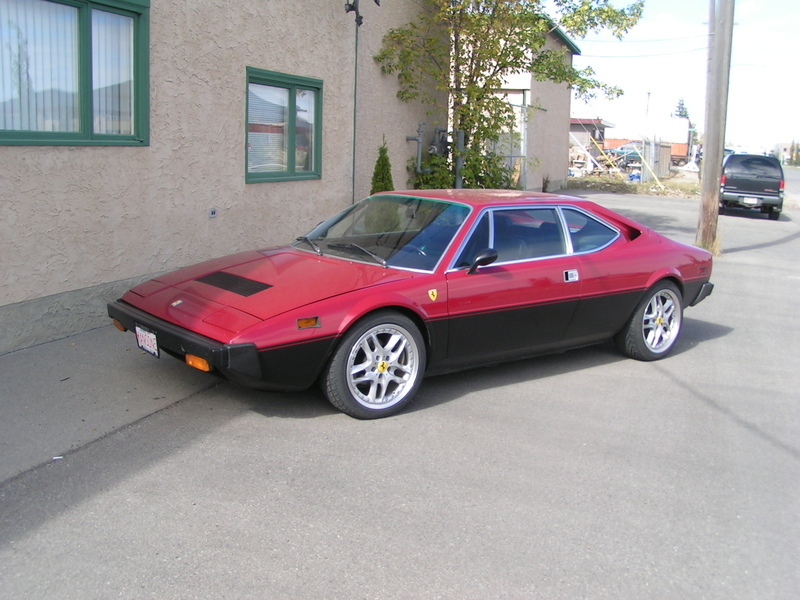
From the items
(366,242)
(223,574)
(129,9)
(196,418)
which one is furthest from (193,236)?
(223,574)

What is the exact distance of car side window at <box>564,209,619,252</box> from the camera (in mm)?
6336

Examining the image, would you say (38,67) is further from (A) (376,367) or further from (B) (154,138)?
(A) (376,367)

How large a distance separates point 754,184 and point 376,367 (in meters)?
20.0

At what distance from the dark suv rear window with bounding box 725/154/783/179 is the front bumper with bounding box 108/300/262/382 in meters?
21.0

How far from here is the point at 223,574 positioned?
325 centimetres

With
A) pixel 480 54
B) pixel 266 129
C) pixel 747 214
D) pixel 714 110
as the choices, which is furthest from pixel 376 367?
pixel 747 214

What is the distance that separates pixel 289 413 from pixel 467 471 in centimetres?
129

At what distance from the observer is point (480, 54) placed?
40.2ft

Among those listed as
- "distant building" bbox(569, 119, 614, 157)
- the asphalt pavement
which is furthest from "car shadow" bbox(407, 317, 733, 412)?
"distant building" bbox(569, 119, 614, 157)

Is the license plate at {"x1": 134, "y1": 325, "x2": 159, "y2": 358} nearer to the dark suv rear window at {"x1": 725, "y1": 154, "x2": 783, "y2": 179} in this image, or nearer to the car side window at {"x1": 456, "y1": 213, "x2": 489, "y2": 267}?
the car side window at {"x1": 456, "y1": 213, "x2": 489, "y2": 267}

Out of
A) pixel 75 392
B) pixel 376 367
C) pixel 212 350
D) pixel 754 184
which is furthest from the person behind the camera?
pixel 754 184

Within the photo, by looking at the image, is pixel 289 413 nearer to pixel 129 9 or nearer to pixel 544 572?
pixel 544 572

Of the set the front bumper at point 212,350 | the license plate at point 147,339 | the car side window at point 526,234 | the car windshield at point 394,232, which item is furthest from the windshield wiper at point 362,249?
the license plate at point 147,339

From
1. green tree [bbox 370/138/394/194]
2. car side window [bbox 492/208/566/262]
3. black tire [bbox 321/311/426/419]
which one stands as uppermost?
green tree [bbox 370/138/394/194]
